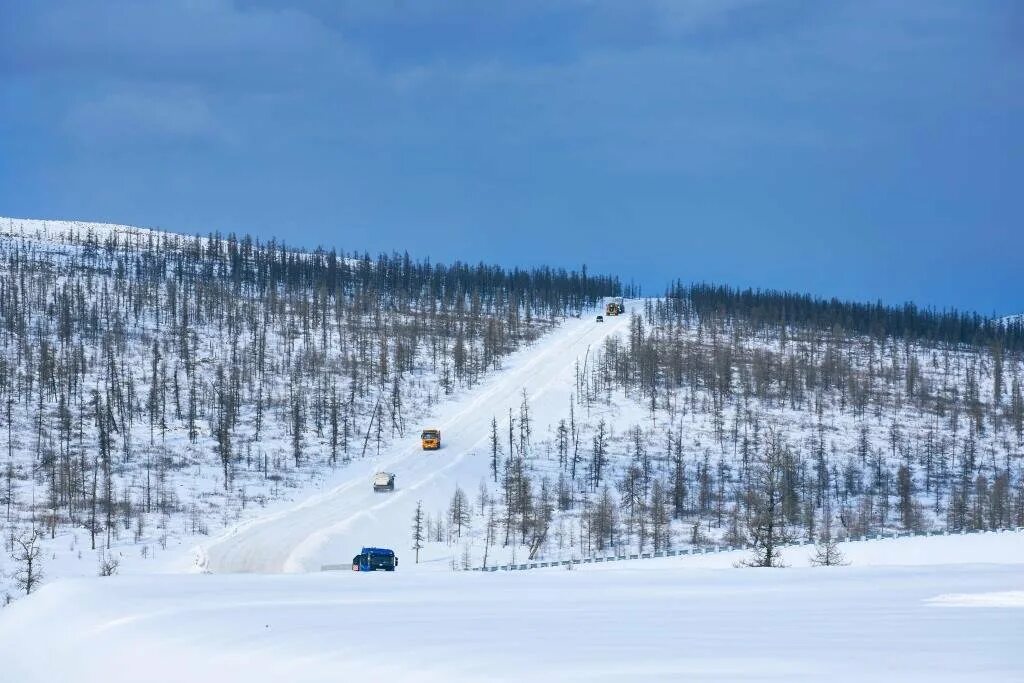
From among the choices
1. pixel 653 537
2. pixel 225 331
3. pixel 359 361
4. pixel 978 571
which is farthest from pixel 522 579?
pixel 225 331

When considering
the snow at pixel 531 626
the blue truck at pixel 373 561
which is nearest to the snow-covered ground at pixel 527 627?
the snow at pixel 531 626

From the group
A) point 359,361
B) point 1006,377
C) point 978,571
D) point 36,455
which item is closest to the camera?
point 978,571

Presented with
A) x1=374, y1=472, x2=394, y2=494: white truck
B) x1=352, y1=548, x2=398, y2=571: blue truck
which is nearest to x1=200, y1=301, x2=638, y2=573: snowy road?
x1=374, y1=472, x2=394, y2=494: white truck

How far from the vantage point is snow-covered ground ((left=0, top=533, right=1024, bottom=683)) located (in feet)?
38.3

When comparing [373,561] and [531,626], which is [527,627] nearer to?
[531,626]

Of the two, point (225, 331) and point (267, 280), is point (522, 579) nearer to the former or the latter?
point (225, 331)

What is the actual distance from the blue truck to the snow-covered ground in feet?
61.0

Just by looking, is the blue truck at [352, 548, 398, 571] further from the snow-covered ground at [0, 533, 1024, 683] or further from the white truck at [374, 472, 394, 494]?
the white truck at [374, 472, 394, 494]

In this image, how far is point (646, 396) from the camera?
4769 inches

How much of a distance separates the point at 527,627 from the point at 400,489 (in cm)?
6078

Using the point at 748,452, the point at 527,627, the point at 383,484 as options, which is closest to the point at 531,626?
the point at 527,627

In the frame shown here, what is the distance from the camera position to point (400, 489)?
243 feet

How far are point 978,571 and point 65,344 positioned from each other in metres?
116

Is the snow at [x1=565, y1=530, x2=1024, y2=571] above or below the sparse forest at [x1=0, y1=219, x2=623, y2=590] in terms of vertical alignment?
below
